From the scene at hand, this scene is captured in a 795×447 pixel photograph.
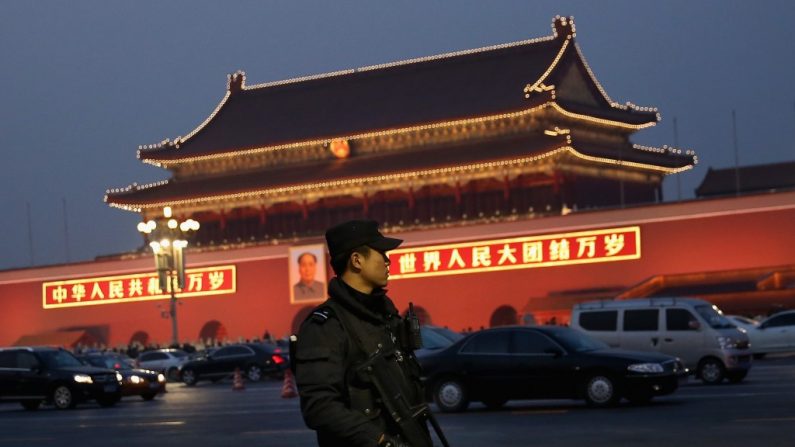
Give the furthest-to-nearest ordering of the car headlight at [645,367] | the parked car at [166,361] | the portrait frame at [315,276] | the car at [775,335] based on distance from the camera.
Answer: the portrait frame at [315,276]
the parked car at [166,361]
the car at [775,335]
the car headlight at [645,367]

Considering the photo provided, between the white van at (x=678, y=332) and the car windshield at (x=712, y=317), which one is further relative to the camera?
the car windshield at (x=712, y=317)

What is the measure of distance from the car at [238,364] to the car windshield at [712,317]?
46.4ft

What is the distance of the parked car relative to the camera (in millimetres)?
42469

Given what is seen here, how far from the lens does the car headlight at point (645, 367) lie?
19.2 meters

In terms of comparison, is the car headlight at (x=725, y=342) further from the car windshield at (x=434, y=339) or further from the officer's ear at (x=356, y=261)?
the officer's ear at (x=356, y=261)

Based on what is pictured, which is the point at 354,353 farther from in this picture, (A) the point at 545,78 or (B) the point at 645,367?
(A) the point at 545,78

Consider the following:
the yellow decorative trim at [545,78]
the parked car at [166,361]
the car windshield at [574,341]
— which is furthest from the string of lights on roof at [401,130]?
the car windshield at [574,341]

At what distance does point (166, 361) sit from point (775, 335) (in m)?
18.0

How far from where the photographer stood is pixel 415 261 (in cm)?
5009

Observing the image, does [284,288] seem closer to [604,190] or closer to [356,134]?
[356,134]

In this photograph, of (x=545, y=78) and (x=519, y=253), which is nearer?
(x=519, y=253)

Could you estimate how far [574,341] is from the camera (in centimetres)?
2020

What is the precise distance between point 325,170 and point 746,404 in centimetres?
3789

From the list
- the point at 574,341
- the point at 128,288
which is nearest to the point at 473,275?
the point at 128,288
